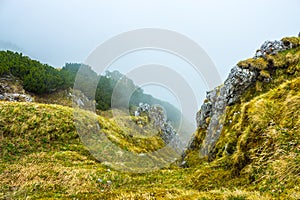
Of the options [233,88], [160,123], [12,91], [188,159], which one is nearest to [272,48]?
[233,88]

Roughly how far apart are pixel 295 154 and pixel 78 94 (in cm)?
6216

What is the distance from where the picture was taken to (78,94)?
6359cm

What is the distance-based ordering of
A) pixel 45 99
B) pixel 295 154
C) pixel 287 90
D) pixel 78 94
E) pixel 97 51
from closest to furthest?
pixel 295 154
pixel 287 90
pixel 97 51
pixel 45 99
pixel 78 94

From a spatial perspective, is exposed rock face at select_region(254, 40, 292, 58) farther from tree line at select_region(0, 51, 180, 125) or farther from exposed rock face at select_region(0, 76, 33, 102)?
exposed rock face at select_region(0, 76, 33, 102)

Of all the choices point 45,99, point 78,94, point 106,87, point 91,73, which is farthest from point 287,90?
point 91,73

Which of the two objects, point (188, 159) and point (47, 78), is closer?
point (188, 159)

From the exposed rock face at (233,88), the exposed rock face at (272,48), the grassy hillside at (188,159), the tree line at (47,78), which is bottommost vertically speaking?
the grassy hillside at (188,159)

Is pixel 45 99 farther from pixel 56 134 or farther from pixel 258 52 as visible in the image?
pixel 258 52

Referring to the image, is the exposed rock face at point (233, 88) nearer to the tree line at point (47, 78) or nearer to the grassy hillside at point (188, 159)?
the grassy hillside at point (188, 159)

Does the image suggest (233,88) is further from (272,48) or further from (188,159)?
(188,159)

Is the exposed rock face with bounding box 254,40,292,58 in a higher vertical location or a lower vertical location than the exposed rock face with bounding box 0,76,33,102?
higher

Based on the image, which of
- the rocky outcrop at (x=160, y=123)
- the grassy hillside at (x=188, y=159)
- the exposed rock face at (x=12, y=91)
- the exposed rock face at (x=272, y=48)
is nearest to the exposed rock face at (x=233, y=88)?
the exposed rock face at (x=272, y=48)

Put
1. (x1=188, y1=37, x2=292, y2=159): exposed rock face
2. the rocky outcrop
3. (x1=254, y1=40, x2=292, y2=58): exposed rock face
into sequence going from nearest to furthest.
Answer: (x1=188, y1=37, x2=292, y2=159): exposed rock face < (x1=254, y1=40, x2=292, y2=58): exposed rock face < the rocky outcrop

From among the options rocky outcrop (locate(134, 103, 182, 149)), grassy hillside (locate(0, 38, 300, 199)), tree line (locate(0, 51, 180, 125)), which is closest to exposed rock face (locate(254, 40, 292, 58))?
grassy hillside (locate(0, 38, 300, 199))
